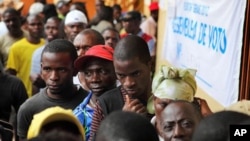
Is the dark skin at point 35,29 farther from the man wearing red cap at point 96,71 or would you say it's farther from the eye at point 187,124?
the eye at point 187,124

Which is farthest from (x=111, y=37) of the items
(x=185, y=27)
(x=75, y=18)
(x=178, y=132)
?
(x=178, y=132)

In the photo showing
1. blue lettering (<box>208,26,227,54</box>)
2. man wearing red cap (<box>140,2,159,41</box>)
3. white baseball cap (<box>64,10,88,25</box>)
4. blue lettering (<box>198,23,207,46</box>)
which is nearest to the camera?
blue lettering (<box>208,26,227,54</box>)

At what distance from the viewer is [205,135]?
95.0 inches

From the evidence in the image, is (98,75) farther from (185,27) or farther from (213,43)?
(185,27)

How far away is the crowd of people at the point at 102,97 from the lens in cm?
259

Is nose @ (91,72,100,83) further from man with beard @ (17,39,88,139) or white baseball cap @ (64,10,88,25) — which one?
white baseball cap @ (64,10,88,25)

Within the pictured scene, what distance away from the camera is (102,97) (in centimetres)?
391

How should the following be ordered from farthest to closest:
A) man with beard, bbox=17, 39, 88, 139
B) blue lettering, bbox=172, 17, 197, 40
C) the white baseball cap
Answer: blue lettering, bbox=172, 17, 197, 40, the white baseball cap, man with beard, bbox=17, 39, 88, 139

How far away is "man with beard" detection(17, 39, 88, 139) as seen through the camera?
13.8ft

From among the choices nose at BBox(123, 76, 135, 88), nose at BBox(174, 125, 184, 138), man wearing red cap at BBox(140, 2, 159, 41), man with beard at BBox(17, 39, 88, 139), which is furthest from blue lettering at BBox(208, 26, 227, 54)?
man wearing red cap at BBox(140, 2, 159, 41)

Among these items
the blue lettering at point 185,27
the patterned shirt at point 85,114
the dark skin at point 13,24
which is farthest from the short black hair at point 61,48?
the dark skin at point 13,24

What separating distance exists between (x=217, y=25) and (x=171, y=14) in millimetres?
2588

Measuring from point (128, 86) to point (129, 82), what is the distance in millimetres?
26

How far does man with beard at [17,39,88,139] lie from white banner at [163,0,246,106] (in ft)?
5.81
